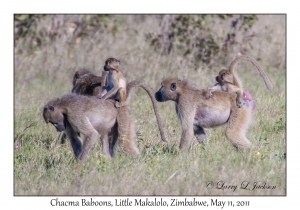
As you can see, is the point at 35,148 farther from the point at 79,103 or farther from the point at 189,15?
the point at 189,15

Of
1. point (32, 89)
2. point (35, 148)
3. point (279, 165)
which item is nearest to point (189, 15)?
point (32, 89)

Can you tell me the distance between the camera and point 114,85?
870 centimetres

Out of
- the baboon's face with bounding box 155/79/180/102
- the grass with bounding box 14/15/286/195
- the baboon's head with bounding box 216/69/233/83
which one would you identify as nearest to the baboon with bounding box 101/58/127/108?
the baboon's face with bounding box 155/79/180/102

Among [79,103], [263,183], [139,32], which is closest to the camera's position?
[263,183]

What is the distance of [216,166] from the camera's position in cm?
730

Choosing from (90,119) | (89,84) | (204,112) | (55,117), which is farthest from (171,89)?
(55,117)

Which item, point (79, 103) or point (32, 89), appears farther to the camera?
point (32, 89)

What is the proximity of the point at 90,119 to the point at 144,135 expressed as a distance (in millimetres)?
1512

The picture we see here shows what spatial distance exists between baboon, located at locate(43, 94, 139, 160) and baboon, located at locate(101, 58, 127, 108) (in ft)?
1.44

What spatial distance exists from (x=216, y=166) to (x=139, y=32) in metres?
8.74

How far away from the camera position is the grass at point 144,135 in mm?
6953

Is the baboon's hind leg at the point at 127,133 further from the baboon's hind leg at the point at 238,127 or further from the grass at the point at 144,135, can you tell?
the baboon's hind leg at the point at 238,127
